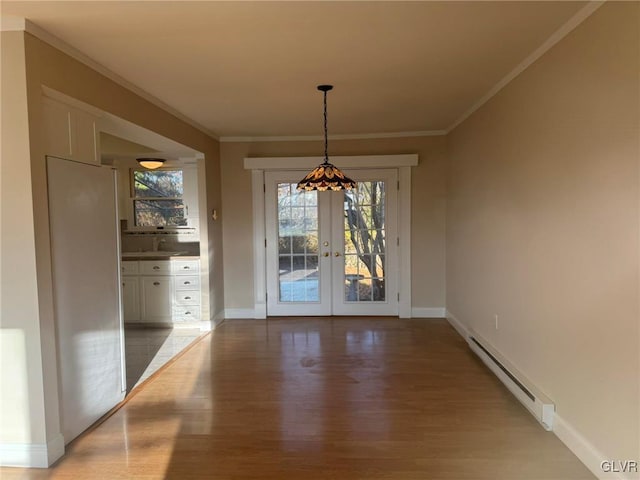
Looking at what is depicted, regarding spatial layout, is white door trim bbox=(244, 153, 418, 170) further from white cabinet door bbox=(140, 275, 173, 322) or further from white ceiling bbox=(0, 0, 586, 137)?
white cabinet door bbox=(140, 275, 173, 322)

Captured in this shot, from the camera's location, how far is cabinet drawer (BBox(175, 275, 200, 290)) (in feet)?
17.0

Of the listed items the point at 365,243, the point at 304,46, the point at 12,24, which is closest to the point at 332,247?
the point at 365,243

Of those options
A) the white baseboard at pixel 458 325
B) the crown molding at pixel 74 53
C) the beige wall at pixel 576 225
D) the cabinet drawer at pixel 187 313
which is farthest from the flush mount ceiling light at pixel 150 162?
the white baseboard at pixel 458 325

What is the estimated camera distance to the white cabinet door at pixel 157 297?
5219 mm

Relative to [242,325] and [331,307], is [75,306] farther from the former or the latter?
[331,307]

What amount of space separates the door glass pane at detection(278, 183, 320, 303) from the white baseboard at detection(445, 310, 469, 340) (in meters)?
1.74

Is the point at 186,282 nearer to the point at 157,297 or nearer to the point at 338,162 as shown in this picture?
the point at 157,297

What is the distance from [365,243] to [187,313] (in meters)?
2.46

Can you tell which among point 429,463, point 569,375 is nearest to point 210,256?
point 429,463

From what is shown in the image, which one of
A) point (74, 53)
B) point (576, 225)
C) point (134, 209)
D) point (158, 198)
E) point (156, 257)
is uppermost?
point (74, 53)

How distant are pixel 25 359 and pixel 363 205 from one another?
4.10 meters

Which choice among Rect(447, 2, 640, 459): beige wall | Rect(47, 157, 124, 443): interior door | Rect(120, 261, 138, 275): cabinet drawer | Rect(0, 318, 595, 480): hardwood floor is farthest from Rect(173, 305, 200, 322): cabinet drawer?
Rect(447, 2, 640, 459): beige wall

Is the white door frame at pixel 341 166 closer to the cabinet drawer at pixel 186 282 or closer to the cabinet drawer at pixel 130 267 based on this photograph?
the cabinet drawer at pixel 186 282

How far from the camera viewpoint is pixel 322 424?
2.83 metres
